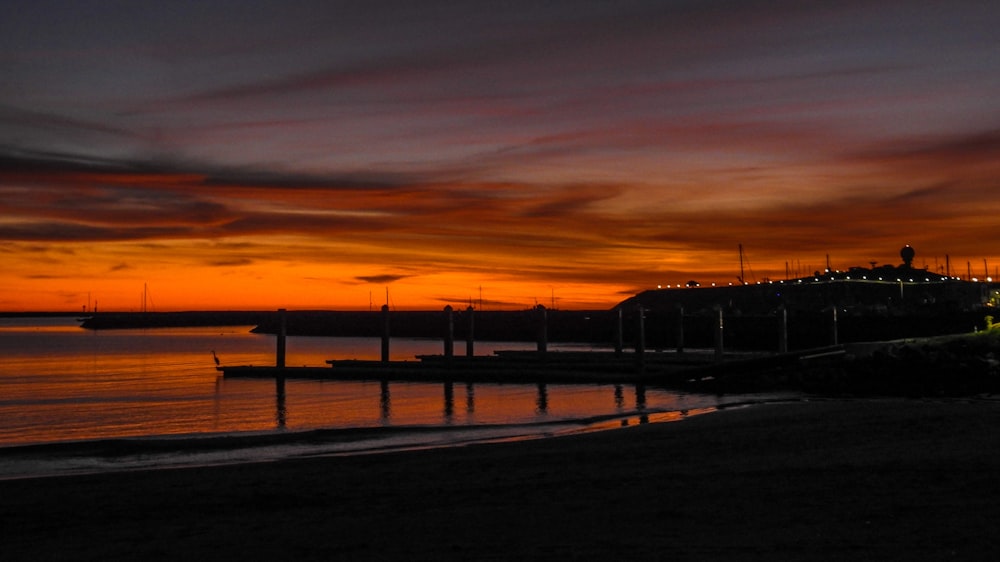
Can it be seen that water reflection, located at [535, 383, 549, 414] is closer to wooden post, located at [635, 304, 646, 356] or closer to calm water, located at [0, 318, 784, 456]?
calm water, located at [0, 318, 784, 456]

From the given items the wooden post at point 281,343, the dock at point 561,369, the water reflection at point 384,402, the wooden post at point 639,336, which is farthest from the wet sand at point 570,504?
the wooden post at point 281,343

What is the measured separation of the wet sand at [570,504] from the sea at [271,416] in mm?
4671

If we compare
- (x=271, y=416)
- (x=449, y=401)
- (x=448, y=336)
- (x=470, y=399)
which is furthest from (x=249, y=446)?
(x=448, y=336)

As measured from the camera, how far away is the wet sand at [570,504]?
9492mm

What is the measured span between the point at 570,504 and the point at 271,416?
24.4 metres

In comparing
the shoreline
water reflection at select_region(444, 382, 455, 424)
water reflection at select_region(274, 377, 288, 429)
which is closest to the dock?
water reflection at select_region(444, 382, 455, 424)

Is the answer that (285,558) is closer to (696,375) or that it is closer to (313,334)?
(696,375)

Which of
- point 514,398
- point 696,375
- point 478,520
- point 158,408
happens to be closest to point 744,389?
point 696,375

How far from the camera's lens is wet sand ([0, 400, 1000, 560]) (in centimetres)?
949

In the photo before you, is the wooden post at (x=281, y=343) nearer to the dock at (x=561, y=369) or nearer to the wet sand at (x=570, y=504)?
the dock at (x=561, y=369)

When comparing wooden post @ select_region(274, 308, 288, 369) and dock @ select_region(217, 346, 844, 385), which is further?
wooden post @ select_region(274, 308, 288, 369)

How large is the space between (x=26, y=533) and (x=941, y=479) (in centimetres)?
1136

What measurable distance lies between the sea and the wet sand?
467 cm

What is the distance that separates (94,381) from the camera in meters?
55.4
